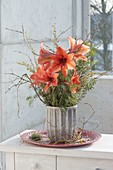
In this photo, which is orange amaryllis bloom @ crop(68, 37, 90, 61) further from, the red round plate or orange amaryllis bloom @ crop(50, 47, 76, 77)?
the red round plate

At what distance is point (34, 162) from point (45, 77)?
16.3 inches

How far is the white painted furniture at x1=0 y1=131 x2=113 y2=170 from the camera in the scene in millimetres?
1954

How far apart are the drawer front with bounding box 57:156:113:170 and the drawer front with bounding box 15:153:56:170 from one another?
0.14 ft

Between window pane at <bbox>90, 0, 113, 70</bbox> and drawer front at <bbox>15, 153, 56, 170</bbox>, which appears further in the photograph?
window pane at <bbox>90, 0, 113, 70</bbox>

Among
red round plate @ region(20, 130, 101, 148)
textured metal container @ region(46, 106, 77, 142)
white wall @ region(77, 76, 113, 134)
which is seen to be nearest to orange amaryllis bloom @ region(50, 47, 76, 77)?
textured metal container @ region(46, 106, 77, 142)

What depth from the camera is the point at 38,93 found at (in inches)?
80.3

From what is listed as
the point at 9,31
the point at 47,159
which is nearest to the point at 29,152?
the point at 47,159

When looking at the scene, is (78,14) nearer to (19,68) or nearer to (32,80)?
(19,68)

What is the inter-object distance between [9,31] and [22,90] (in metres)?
0.58

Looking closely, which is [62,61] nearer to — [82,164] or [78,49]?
[78,49]

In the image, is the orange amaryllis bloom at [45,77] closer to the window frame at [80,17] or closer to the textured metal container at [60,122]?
the textured metal container at [60,122]

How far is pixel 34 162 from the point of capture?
2037mm

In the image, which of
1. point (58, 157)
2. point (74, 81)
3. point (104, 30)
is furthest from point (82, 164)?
point (104, 30)

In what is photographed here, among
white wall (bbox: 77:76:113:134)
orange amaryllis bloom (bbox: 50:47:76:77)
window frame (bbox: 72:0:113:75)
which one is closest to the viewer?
orange amaryllis bloom (bbox: 50:47:76:77)
